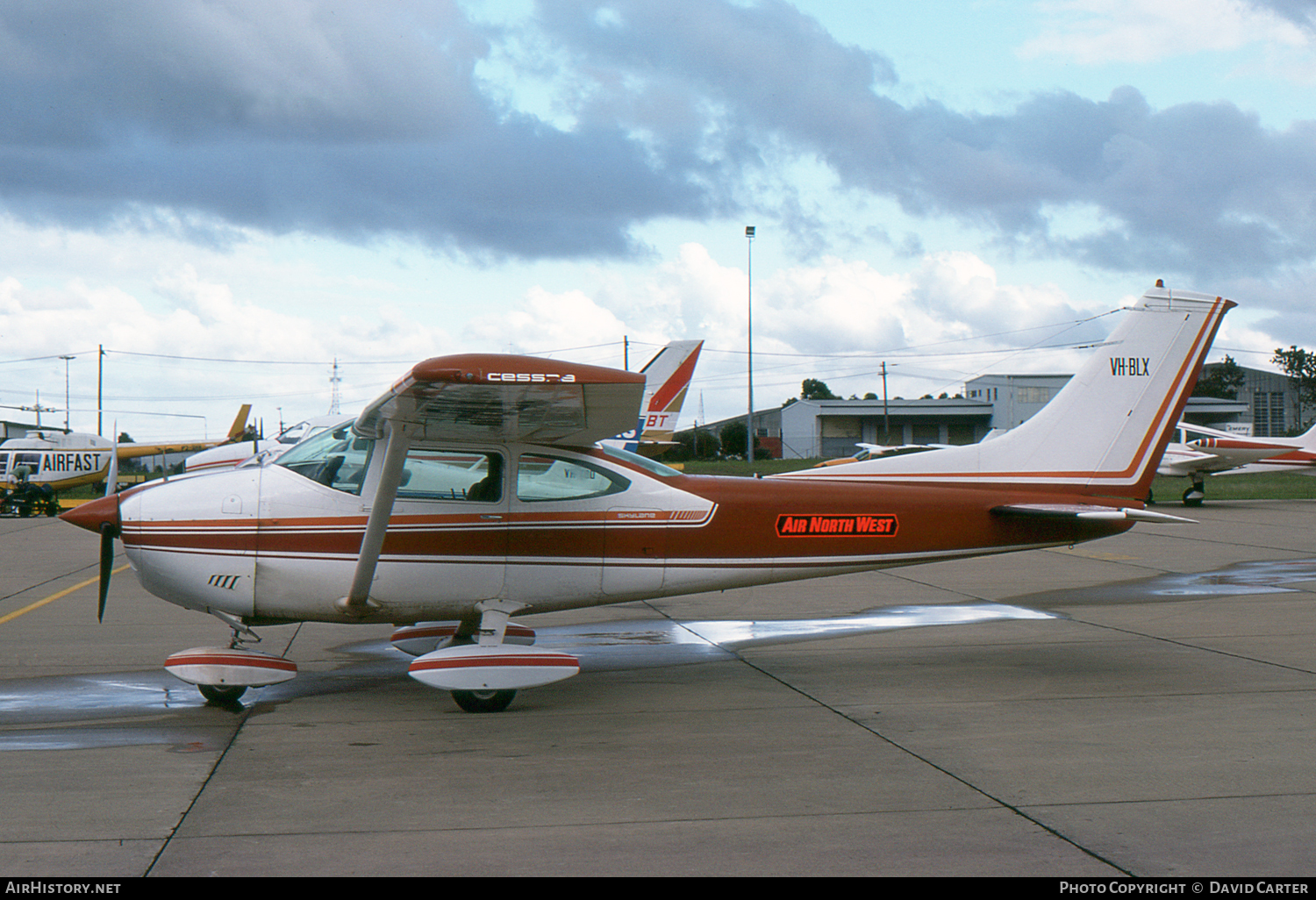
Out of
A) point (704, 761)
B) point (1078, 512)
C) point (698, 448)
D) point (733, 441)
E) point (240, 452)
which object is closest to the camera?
point (704, 761)

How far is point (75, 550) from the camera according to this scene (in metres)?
19.8

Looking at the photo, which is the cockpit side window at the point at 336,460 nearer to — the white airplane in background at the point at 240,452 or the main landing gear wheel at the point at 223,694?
the main landing gear wheel at the point at 223,694

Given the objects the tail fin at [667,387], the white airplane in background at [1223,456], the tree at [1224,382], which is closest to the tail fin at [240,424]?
the tail fin at [667,387]

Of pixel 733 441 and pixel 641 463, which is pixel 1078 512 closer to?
pixel 641 463

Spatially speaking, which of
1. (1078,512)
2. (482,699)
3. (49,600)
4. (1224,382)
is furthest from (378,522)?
(1224,382)

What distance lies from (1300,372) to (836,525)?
111m

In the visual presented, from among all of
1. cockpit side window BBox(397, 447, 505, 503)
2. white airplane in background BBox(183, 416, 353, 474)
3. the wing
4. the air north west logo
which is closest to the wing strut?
the wing

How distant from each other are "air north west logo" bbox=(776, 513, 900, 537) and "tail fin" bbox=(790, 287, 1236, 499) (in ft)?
2.84

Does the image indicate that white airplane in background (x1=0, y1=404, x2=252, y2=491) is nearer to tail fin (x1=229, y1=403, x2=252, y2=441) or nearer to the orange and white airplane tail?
tail fin (x1=229, y1=403, x2=252, y2=441)

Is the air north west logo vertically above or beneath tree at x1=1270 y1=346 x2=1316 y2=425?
beneath

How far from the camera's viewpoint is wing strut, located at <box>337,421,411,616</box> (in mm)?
6789

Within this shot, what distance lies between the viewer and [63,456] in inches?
1341

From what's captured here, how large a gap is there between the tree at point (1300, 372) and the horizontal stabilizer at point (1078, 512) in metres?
105

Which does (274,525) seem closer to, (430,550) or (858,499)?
→ (430,550)
